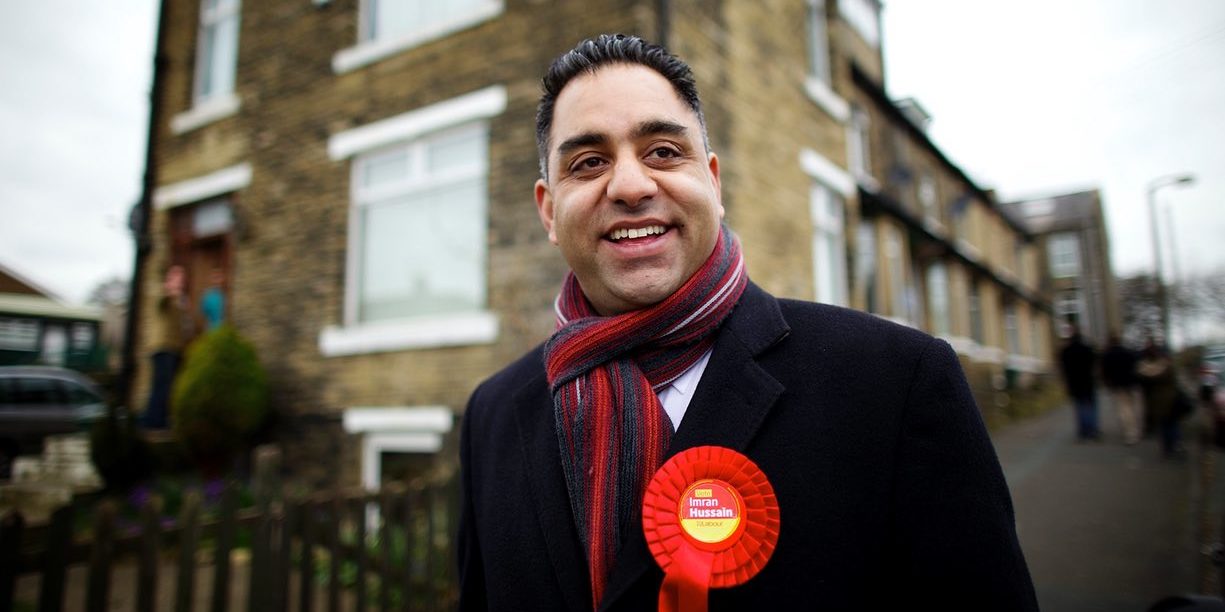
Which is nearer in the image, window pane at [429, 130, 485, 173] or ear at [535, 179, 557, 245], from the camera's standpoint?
ear at [535, 179, 557, 245]

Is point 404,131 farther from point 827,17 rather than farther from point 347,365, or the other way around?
point 827,17

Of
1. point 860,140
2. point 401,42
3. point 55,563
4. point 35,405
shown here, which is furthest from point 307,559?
point 860,140

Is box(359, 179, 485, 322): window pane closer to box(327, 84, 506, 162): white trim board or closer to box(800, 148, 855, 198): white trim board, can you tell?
box(327, 84, 506, 162): white trim board

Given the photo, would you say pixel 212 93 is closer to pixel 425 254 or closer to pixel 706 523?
pixel 425 254

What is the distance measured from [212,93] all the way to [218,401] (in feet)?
17.6

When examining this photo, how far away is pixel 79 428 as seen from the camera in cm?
365

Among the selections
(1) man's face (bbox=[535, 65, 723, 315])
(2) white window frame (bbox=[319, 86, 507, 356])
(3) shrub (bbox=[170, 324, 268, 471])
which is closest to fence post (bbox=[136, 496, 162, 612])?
(1) man's face (bbox=[535, 65, 723, 315])

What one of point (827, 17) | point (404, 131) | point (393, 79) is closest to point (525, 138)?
point (404, 131)

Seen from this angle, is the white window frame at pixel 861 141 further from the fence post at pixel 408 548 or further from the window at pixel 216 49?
the fence post at pixel 408 548

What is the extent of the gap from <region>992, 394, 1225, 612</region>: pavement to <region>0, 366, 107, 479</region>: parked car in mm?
5703

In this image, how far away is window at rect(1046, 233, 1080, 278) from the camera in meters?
37.9

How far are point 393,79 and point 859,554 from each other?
7507 mm

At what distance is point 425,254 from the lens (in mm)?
7066

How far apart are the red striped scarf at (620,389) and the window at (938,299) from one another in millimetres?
16796
